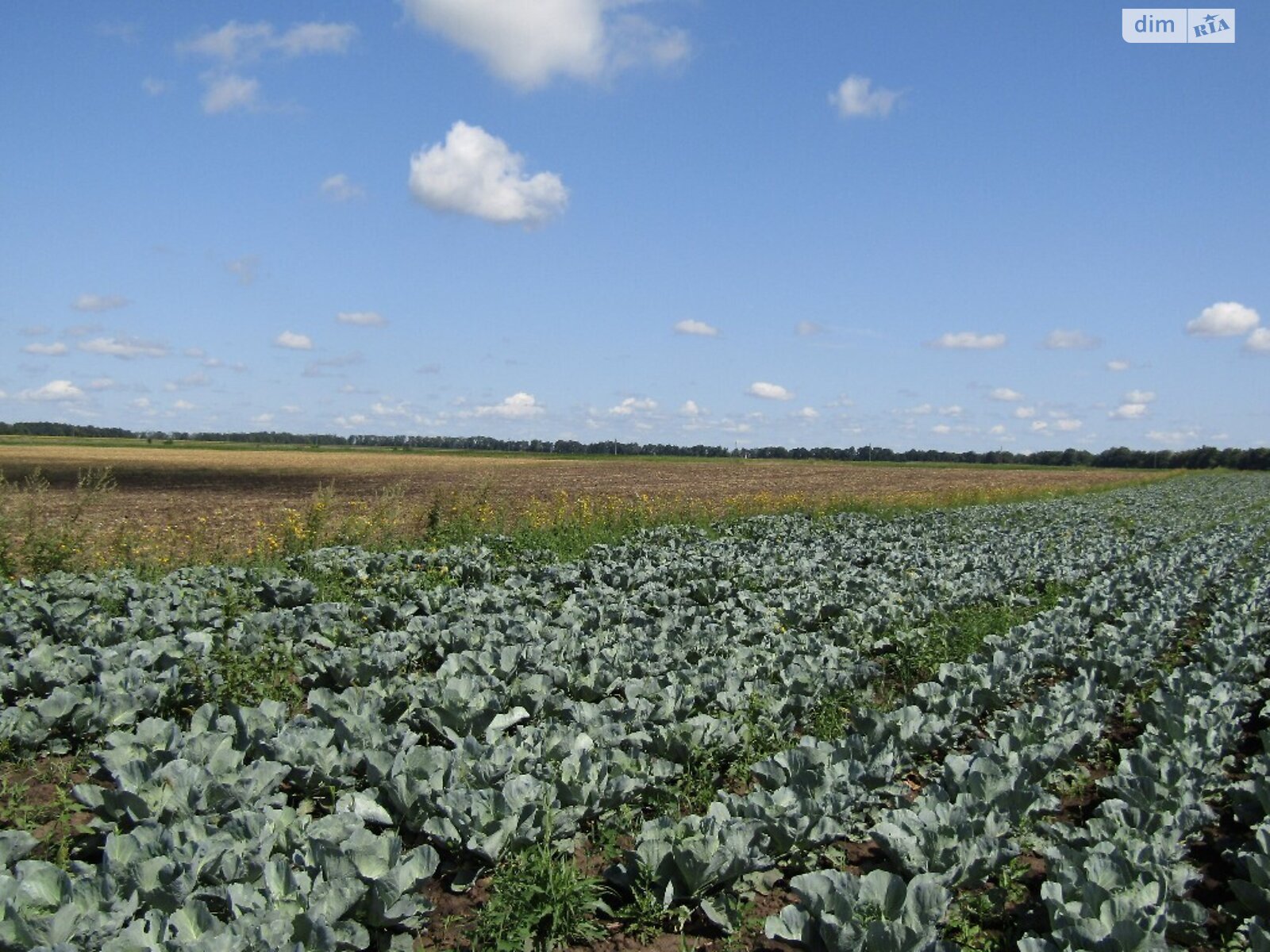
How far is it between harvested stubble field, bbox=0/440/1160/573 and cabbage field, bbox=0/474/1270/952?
9.81 feet

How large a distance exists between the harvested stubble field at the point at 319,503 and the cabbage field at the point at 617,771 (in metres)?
2.99

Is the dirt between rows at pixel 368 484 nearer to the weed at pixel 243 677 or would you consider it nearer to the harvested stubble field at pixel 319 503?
the harvested stubble field at pixel 319 503

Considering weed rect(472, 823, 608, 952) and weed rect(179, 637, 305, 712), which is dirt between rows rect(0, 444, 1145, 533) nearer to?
weed rect(179, 637, 305, 712)

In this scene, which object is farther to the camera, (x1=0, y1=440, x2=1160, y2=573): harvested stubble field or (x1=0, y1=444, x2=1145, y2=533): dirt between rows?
(x1=0, y1=444, x2=1145, y2=533): dirt between rows

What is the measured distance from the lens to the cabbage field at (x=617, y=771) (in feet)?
11.2

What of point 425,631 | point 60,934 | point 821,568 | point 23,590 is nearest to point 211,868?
point 60,934

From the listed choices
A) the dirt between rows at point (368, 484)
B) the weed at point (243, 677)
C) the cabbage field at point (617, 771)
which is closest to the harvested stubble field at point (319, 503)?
the dirt between rows at point (368, 484)

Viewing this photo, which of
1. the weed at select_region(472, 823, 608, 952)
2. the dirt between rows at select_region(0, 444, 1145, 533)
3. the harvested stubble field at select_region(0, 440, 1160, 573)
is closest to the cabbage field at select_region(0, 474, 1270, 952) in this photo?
the weed at select_region(472, 823, 608, 952)

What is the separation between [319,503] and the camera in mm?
13414

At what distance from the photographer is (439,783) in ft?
14.0

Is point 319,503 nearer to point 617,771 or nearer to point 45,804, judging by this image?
point 45,804

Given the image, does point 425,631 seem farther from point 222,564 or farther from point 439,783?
point 222,564

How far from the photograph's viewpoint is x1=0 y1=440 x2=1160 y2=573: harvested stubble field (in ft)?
38.4

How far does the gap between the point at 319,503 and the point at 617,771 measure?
10.0 metres
